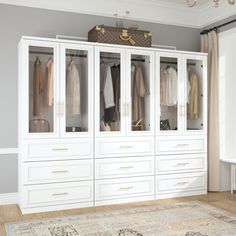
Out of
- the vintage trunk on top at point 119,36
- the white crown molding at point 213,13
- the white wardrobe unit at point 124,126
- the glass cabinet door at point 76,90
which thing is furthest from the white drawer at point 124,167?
the white crown molding at point 213,13

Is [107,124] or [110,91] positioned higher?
[110,91]

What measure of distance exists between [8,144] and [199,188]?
2769 mm

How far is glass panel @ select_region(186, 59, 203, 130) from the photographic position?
15.8 feet

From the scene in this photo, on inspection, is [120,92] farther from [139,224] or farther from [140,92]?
[139,224]

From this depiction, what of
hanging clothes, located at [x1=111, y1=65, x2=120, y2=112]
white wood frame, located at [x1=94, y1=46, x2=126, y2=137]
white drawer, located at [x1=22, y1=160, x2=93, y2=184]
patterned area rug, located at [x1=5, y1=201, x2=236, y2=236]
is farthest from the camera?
hanging clothes, located at [x1=111, y1=65, x2=120, y2=112]

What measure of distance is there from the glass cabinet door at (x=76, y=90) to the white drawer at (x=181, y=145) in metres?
1.09

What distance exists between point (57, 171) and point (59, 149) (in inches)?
10.5

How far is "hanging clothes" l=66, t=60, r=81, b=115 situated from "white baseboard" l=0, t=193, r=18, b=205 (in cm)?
135

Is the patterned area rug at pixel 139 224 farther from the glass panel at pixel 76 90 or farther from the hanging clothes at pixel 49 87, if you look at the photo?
the hanging clothes at pixel 49 87

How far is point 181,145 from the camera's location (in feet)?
15.5

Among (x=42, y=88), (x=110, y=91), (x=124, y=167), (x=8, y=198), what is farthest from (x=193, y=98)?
(x=8, y=198)

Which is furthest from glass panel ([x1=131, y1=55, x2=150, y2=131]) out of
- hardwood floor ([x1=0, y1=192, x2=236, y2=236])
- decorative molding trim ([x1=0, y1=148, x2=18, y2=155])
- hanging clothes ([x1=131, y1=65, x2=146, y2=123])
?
decorative molding trim ([x1=0, y1=148, x2=18, y2=155])

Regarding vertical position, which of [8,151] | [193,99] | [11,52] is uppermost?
[11,52]

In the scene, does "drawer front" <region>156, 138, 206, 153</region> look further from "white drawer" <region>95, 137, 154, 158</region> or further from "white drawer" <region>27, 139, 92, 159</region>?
"white drawer" <region>27, 139, 92, 159</region>
